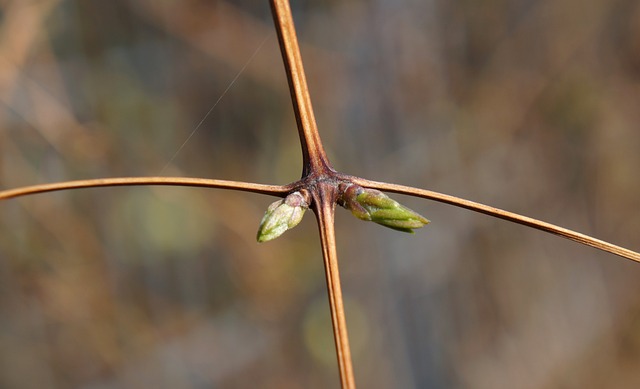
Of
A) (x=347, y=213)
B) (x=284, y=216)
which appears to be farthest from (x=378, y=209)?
(x=347, y=213)

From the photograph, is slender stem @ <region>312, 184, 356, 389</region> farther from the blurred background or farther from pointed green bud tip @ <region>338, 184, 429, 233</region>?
the blurred background

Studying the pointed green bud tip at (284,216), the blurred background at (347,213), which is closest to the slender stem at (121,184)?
the pointed green bud tip at (284,216)

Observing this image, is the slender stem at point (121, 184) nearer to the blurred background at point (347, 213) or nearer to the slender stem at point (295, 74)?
the slender stem at point (295, 74)

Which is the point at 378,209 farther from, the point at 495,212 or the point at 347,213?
the point at 347,213

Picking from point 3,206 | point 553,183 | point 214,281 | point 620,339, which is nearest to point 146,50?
point 3,206

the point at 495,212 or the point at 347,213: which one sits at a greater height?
the point at 347,213

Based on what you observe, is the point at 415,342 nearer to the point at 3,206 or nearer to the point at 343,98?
the point at 343,98
